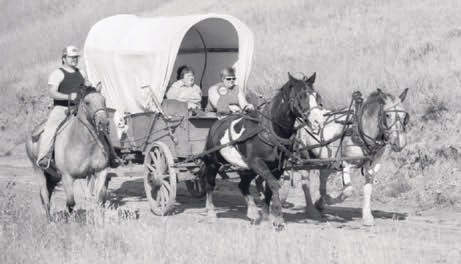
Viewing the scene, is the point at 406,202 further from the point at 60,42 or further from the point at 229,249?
the point at 60,42

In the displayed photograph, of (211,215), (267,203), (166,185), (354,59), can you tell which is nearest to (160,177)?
(166,185)

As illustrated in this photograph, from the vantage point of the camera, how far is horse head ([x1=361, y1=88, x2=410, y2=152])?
12.2m

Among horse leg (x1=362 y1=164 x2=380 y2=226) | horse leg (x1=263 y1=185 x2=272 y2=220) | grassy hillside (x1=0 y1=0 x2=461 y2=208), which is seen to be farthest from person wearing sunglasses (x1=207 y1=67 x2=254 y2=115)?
grassy hillside (x1=0 y1=0 x2=461 y2=208)

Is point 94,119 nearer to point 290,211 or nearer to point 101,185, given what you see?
point 101,185

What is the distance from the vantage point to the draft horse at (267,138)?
11328mm

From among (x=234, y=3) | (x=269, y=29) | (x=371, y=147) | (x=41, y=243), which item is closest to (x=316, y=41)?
(x=269, y=29)

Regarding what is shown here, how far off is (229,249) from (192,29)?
7.04m

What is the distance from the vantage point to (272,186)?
38.2 ft

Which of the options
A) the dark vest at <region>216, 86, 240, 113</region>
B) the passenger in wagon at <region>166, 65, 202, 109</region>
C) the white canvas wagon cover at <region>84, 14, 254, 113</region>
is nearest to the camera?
the dark vest at <region>216, 86, 240, 113</region>

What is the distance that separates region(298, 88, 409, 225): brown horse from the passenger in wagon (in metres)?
1.91

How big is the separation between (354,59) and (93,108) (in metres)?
10.4

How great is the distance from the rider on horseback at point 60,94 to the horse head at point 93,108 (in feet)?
0.47

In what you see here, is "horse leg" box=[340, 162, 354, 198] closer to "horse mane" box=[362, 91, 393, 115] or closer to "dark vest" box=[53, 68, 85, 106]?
"horse mane" box=[362, 91, 393, 115]

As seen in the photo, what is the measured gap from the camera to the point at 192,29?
15672 millimetres
